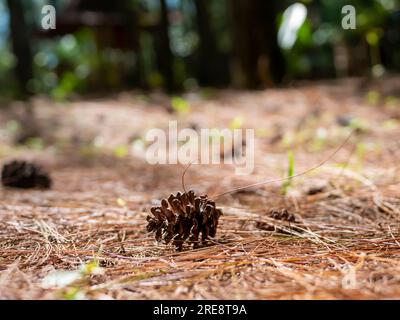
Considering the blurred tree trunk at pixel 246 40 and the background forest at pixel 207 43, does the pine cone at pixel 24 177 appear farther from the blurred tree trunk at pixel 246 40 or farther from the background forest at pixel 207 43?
the blurred tree trunk at pixel 246 40

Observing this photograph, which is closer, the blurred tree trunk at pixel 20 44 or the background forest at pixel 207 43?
the background forest at pixel 207 43

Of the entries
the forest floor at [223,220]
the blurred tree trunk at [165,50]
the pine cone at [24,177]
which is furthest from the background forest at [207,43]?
the pine cone at [24,177]

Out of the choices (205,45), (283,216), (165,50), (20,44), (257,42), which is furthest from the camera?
(205,45)

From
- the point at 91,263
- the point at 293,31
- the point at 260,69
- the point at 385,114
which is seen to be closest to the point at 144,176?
the point at 91,263

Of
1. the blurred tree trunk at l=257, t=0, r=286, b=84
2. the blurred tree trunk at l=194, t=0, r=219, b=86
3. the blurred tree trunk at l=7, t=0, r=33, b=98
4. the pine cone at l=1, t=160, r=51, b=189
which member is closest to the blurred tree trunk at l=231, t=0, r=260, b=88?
the blurred tree trunk at l=257, t=0, r=286, b=84

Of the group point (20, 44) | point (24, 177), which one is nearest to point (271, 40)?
point (20, 44)

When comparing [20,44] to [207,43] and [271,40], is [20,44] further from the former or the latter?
[207,43]

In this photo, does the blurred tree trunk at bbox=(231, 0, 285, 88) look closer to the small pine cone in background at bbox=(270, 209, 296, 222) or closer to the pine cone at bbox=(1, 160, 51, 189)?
the pine cone at bbox=(1, 160, 51, 189)

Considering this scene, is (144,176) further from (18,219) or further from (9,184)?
(18,219)
